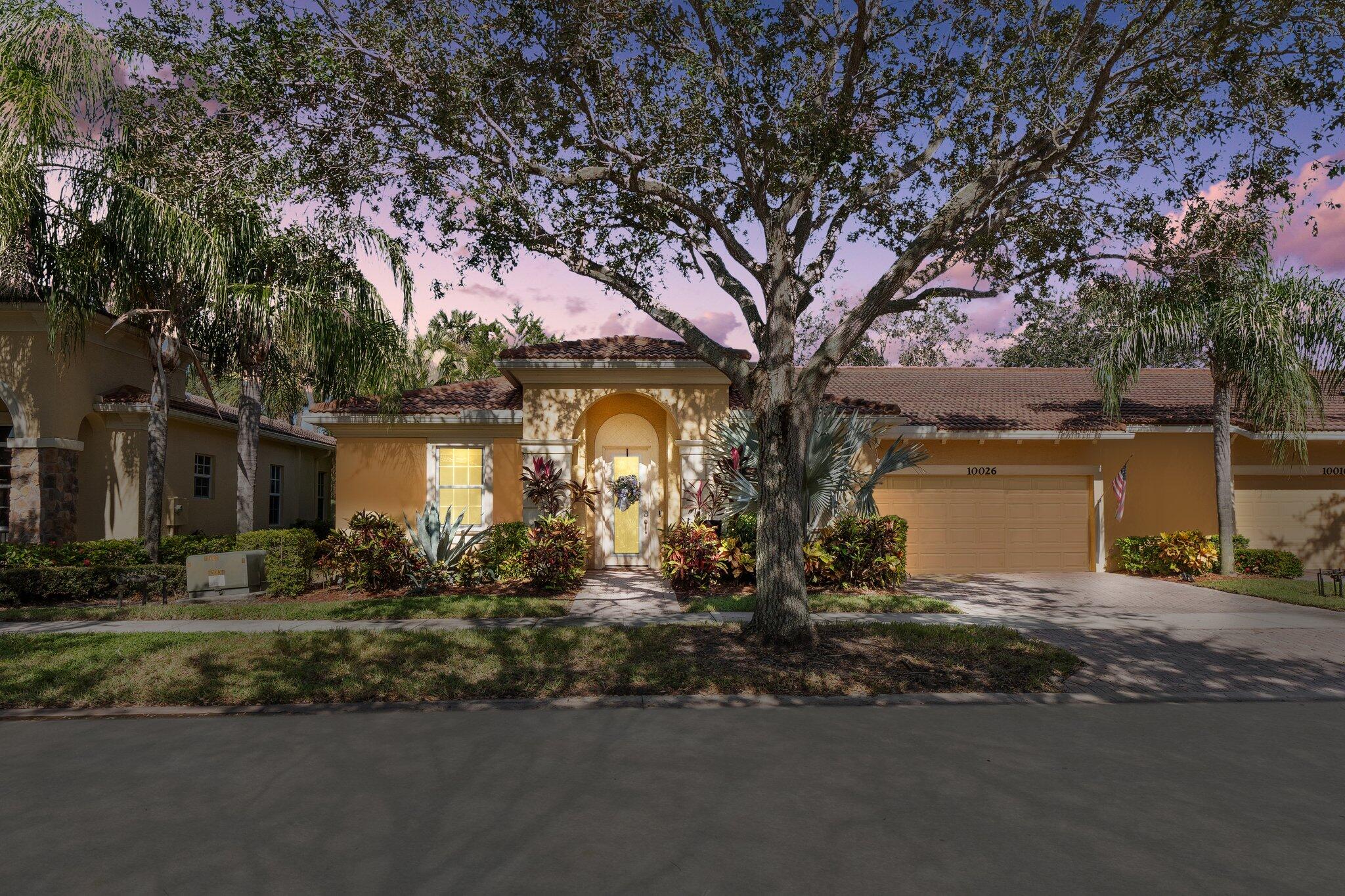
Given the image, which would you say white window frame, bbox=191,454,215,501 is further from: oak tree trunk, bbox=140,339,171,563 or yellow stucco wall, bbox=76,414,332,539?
oak tree trunk, bbox=140,339,171,563

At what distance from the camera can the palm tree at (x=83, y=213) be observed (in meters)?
11.3

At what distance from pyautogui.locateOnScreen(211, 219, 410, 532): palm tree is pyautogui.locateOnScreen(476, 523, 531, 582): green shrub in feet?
10.9

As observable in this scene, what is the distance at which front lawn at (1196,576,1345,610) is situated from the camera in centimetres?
1227

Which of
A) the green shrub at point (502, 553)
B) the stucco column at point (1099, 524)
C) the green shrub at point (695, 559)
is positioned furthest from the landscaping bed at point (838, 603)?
the stucco column at point (1099, 524)

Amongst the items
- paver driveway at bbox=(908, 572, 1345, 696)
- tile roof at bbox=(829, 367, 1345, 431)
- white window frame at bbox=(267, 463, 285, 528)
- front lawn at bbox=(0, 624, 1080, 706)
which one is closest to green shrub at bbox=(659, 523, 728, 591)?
front lawn at bbox=(0, 624, 1080, 706)

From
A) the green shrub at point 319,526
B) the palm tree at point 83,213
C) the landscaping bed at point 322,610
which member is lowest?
the landscaping bed at point 322,610

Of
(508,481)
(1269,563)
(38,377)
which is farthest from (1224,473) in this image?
(38,377)

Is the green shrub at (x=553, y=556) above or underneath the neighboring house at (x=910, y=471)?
underneath

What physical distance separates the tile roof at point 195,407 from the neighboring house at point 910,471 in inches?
140

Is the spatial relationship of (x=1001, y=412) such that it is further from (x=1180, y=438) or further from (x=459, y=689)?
(x=459, y=689)

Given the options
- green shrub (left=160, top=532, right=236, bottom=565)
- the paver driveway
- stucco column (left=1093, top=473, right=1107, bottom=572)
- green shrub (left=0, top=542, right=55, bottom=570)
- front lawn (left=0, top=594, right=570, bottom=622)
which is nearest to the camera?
the paver driveway

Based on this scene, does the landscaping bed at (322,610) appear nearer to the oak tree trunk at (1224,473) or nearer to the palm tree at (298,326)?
the palm tree at (298,326)

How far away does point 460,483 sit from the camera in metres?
15.6

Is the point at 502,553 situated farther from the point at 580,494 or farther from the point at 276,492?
the point at 276,492
